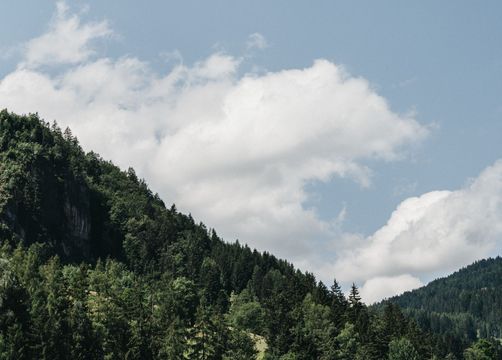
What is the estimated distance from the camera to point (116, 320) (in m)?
94.6

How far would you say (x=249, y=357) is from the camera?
107 m

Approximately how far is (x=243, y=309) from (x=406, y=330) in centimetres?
4030

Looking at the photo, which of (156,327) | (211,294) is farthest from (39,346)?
(211,294)

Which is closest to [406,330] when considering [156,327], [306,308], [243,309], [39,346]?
[306,308]

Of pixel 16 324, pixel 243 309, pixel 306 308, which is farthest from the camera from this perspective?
pixel 243 309

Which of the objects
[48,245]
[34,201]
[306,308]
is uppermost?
[34,201]

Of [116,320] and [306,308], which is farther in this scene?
[306,308]

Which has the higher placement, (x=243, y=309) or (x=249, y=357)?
(x=243, y=309)

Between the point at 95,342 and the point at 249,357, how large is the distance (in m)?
31.3

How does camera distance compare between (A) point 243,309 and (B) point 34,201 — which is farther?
(B) point 34,201

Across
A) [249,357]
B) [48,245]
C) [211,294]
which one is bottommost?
[249,357]

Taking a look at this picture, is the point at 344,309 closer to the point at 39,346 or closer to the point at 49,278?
the point at 49,278

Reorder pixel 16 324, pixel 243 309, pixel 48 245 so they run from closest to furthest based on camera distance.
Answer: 1. pixel 16 324
2. pixel 243 309
3. pixel 48 245

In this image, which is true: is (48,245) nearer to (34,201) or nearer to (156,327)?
(34,201)
